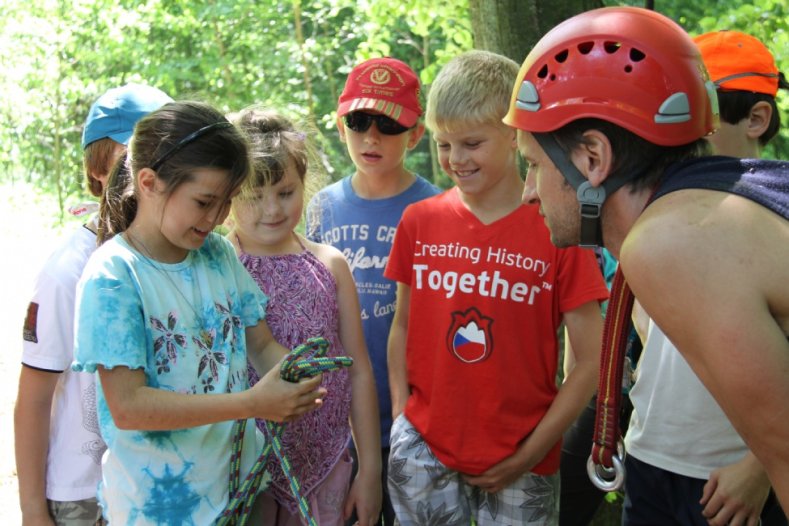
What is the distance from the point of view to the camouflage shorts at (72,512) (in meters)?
2.74

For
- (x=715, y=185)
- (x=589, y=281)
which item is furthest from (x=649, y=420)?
(x=715, y=185)

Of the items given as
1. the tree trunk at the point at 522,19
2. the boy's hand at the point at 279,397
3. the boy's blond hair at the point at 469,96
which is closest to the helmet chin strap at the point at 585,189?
the boy's hand at the point at 279,397

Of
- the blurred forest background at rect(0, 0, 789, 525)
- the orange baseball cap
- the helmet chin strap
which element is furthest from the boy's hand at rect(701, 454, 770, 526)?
the blurred forest background at rect(0, 0, 789, 525)

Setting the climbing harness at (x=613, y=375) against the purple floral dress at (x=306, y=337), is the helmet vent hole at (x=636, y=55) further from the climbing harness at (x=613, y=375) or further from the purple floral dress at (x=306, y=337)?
the purple floral dress at (x=306, y=337)

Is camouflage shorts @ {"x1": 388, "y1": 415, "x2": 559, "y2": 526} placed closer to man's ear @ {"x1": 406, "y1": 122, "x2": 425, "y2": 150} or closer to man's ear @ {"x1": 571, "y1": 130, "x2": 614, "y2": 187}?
man's ear @ {"x1": 571, "y1": 130, "x2": 614, "y2": 187}

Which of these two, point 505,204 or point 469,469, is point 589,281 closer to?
point 505,204

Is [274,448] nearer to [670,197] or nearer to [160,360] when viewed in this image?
[160,360]

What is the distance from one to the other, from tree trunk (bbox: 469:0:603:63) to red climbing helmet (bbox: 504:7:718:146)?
1.96m

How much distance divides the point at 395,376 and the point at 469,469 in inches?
18.0

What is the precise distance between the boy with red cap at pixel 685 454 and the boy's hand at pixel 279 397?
109cm

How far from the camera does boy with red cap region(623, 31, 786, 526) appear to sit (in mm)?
2490

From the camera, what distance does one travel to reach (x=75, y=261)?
2.75 m

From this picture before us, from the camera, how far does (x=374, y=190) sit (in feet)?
12.3

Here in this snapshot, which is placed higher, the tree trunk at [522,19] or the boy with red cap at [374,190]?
the tree trunk at [522,19]
